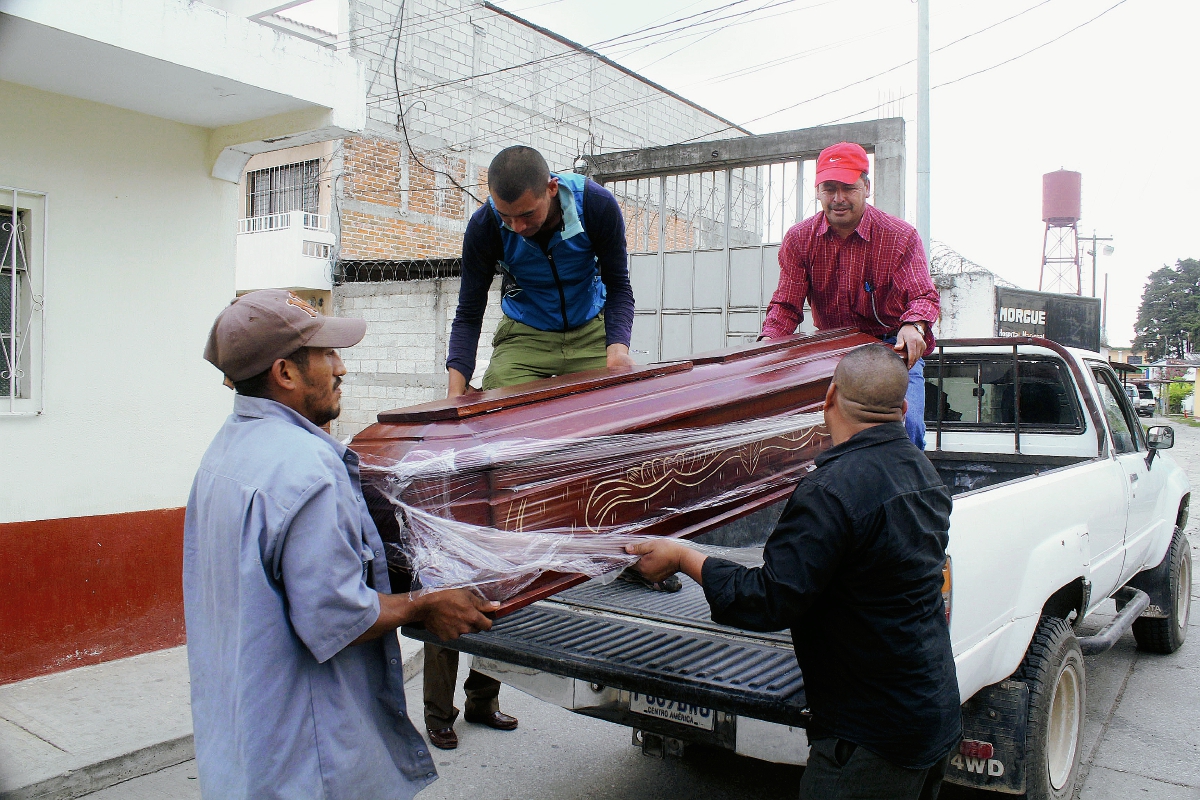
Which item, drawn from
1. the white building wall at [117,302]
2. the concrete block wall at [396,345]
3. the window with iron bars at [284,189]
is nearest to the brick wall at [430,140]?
the concrete block wall at [396,345]

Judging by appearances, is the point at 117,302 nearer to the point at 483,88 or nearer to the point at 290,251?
the point at 290,251

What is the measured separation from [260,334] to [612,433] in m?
0.84

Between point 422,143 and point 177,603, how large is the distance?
33.1 feet

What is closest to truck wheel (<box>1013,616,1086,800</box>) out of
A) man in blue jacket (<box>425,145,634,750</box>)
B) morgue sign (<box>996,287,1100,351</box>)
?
man in blue jacket (<box>425,145,634,750</box>)

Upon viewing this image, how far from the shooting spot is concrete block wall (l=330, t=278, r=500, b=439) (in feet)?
32.3

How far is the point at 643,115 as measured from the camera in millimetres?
16672

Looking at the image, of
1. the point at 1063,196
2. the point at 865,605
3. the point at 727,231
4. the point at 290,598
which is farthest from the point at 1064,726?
the point at 1063,196

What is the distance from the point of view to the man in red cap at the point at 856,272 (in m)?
3.24

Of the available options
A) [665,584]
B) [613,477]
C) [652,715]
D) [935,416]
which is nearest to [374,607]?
[613,477]

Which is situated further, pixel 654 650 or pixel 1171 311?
pixel 1171 311

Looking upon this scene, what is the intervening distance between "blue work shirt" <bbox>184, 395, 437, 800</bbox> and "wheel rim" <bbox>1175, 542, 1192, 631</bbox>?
4.73 metres

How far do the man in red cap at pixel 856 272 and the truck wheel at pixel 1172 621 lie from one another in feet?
7.36

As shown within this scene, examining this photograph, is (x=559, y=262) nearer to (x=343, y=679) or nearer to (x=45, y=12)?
(x=343, y=679)

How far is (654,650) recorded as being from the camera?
2.45 meters
